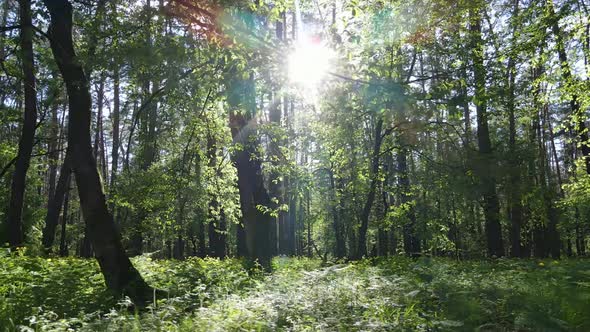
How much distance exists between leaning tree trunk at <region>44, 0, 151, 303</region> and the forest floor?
420 millimetres

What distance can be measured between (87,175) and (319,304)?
14.8ft

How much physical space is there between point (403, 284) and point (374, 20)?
16.4 feet

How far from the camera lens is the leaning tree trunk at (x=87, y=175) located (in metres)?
6.82

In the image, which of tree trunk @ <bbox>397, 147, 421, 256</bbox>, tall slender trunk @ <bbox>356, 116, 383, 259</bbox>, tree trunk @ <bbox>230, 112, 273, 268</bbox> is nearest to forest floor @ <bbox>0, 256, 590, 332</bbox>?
tree trunk @ <bbox>230, 112, 273, 268</bbox>

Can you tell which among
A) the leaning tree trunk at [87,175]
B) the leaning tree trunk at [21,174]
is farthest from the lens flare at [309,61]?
the leaning tree trunk at [21,174]

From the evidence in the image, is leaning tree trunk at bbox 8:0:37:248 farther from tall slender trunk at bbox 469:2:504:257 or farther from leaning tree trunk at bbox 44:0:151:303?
tall slender trunk at bbox 469:2:504:257

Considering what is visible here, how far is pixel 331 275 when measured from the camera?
22.1ft

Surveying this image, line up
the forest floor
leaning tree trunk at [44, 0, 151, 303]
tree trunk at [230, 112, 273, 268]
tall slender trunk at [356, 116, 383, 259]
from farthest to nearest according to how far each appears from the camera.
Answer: tall slender trunk at [356, 116, 383, 259], tree trunk at [230, 112, 273, 268], leaning tree trunk at [44, 0, 151, 303], the forest floor

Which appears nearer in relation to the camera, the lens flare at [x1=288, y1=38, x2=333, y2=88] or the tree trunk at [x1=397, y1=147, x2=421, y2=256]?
the lens flare at [x1=288, y1=38, x2=333, y2=88]

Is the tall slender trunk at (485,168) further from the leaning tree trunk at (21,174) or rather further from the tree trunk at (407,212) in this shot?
the leaning tree trunk at (21,174)

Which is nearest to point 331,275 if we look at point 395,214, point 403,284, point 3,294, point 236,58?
point 403,284

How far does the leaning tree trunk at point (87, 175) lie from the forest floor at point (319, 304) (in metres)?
0.42

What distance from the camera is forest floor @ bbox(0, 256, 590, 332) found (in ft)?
13.0

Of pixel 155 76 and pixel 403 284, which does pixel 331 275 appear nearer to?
pixel 403 284
